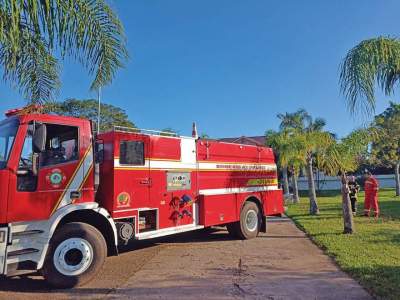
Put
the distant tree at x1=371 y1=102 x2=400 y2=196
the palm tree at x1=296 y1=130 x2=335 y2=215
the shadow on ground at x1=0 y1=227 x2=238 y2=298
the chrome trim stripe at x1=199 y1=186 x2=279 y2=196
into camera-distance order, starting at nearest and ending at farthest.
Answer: the shadow on ground at x1=0 y1=227 x2=238 y2=298 → the chrome trim stripe at x1=199 y1=186 x2=279 y2=196 → the palm tree at x1=296 y1=130 x2=335 y2=215 → the distant tree at x1=371 y1=102 x2=400 y2=196

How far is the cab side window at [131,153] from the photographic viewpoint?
307 inches

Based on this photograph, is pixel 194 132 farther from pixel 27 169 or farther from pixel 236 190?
pixel 27 169

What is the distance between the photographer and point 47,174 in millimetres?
6574

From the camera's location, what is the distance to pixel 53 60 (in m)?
6.73

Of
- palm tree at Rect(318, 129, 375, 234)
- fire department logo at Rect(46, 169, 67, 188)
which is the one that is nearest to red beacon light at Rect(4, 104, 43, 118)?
fire department logo at Rect(46, 169, 67, 188)

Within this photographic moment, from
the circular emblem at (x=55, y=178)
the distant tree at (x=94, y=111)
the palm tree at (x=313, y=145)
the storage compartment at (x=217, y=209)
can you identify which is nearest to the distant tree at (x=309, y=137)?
the palm tree at (x=313, y=145)

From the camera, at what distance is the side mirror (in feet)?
20.4

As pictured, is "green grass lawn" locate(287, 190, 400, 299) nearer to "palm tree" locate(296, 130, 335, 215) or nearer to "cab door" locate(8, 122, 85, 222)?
"palm tree" locate(296, 130, 335, 215)

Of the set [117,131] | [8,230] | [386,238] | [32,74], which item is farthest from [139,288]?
[386,238]

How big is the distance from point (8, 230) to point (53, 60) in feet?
9.16

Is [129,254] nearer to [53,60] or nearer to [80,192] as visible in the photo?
[80,192]

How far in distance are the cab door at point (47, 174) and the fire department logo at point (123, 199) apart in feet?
2.82

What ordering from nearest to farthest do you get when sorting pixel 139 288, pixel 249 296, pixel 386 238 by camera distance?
pixel 249 296
pixel 139 288
pixel 386 238

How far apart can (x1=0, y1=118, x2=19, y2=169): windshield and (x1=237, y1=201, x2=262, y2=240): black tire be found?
6.34m
